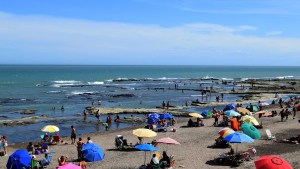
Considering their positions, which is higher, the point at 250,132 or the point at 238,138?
the point at 238,138

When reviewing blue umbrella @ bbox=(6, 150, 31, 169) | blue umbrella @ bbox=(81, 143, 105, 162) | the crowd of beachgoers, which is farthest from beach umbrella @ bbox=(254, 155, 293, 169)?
blue umbrella @ bbox=(6, 150, 31, 169)

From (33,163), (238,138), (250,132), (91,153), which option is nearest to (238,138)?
(238,138)

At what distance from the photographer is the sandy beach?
20188 mm

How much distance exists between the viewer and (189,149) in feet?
77.7

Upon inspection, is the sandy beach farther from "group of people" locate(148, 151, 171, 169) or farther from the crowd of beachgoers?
"group of people" locate(148, 151, 171, 169)

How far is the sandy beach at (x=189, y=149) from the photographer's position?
795 inches

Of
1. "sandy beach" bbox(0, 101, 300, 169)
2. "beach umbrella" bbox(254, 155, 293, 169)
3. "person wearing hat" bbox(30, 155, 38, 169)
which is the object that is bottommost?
"sandy beach" bbox(0, 101, 300, 169)

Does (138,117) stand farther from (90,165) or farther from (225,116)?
(90,165)

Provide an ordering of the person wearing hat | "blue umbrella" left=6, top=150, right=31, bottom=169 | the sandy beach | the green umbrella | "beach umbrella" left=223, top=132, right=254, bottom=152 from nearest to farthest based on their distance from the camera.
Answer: "blue umbrella" left=6, top=150, right=31, bottom=169 → the person wearing hat → "beach umbrella" left=223, top=132, right=254, bottom=152 → the sandy beach → the green umbrella

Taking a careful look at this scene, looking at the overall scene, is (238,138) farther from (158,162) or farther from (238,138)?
(158,162)

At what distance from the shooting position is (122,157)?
21750 millimetres

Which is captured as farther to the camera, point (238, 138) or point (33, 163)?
point (238, 138)

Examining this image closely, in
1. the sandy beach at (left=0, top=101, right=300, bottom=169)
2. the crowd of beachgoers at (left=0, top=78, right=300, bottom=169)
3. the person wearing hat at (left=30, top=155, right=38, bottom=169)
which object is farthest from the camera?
the sandy beach at (left=0, top=101, right=300, bottom=169)

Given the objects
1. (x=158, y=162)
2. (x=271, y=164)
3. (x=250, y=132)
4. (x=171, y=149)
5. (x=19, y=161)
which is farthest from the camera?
(x=171, y=149)
